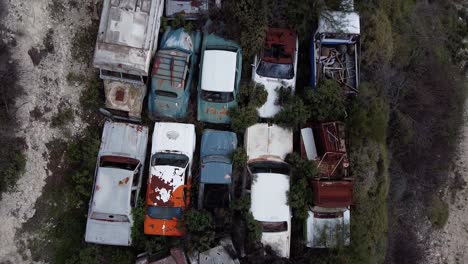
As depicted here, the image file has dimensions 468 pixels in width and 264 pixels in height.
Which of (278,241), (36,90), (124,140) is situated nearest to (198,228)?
(278,241)

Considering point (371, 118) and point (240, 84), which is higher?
point (240, 84)

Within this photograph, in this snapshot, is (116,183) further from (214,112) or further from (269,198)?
(269,198)

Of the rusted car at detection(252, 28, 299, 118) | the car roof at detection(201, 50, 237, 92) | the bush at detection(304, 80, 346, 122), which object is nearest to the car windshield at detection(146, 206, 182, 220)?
the car roof at detection(201, 50, 237, 92)

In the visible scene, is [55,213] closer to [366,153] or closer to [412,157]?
[366,153]

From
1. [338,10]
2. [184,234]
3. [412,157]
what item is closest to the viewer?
[184,234]

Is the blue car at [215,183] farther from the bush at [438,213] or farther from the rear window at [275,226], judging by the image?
the bush at [438,213]

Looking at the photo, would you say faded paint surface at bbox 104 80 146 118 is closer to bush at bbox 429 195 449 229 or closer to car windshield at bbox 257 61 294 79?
car windshield at bbox 257 61 294 79

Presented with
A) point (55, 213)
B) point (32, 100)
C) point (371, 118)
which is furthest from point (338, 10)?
point (55, 213)
